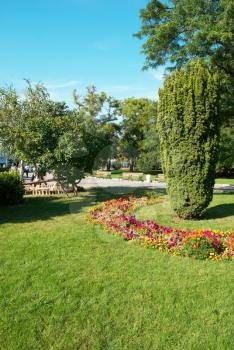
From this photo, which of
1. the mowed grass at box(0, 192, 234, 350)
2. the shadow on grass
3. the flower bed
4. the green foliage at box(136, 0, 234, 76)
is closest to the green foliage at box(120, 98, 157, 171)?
the green foliage at box(136, 0, 234, 76)

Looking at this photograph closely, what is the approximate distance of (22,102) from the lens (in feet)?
60.0

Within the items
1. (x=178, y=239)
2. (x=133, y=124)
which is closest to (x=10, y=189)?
(x=178, y=239)

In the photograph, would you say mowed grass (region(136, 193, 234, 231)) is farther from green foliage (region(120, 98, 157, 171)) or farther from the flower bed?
green foliage (region(120, 98, 157, 171))

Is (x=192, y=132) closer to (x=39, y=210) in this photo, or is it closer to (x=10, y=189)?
(x=39, y=210)

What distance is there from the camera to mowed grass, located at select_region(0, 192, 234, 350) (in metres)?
3.53

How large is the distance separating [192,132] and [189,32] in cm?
886

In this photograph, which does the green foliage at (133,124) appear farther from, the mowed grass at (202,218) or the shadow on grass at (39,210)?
the mowed grass at (202,218)

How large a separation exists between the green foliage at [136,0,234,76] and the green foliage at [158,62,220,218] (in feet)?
19.4

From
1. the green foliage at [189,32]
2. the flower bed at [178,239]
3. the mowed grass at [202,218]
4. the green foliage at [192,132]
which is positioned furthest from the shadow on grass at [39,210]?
the green foliage at [189,32]

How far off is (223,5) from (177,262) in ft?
43.1

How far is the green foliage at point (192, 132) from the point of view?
881 centimetres

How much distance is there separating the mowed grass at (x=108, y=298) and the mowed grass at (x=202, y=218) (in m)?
2.56

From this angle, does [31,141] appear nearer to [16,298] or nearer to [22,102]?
[22,102]

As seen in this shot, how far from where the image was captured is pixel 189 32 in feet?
50.5
